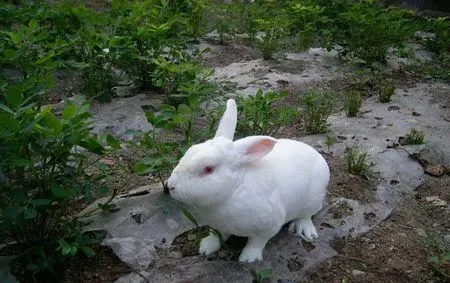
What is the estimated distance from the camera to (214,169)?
2.29 meters

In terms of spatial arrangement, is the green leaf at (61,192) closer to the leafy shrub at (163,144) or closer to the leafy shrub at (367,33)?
the leafy shrub at (163,144)

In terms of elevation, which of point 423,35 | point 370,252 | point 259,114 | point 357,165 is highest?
point 259,114

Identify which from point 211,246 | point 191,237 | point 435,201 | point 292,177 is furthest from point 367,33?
point 211,246

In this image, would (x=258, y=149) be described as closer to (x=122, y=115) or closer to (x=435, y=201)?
(x=435, y=201)

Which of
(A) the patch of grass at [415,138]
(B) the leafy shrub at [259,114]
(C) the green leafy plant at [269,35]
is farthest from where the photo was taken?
(C) the green leafy plant at [269,35]

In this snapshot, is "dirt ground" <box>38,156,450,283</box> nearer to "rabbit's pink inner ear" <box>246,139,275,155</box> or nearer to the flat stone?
the flat stone

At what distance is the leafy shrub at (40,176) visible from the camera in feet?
7.25

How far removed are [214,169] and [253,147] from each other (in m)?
0.23

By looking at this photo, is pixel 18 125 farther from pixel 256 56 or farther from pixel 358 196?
pixel 256 56

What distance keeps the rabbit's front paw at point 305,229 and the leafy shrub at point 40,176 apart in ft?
3.58

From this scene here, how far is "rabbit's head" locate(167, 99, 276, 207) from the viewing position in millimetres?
2256

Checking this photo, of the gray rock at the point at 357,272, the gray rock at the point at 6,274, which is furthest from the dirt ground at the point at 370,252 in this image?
the gray rock at the point at 6,274

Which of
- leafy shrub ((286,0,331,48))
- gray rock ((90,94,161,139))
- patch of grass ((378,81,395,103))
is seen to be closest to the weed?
patch of grass ((378,81,395,103))

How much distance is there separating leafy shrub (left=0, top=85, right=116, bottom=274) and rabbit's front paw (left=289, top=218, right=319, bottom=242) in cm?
109
